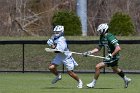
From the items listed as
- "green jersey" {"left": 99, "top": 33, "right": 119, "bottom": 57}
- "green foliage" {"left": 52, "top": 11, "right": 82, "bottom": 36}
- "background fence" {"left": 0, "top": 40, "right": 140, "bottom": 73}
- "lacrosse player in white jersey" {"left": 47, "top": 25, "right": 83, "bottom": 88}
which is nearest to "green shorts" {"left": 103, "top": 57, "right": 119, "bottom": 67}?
"green jersey" {"left": 99, "top": 33, "right": 119, "bottom": 57}

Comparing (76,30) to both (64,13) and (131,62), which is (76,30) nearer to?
(64,13)

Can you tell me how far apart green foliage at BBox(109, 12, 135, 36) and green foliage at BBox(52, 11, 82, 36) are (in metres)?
1.89

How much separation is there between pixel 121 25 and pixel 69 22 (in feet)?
9.41

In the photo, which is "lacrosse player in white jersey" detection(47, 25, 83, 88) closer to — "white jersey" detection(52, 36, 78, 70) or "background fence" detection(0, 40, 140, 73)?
"white jersey" detection(52, 36, 78, 70)

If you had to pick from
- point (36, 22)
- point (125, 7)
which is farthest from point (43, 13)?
point (125, 7)

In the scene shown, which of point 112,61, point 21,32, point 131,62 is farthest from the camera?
point 21,32

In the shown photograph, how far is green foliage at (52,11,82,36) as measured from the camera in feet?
123

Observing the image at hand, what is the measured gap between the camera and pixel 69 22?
123 feet

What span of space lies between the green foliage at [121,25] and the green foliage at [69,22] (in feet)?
6.20

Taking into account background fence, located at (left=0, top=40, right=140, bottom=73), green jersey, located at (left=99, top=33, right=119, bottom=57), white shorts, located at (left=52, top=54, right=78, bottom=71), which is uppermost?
green jersey, located at (left=99, top=33, right=119, bottom=57)

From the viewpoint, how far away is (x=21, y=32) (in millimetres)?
50125

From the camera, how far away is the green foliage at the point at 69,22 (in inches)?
1471

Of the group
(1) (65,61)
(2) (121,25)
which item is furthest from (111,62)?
(2) (121,25)

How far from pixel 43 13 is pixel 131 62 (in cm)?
1903
